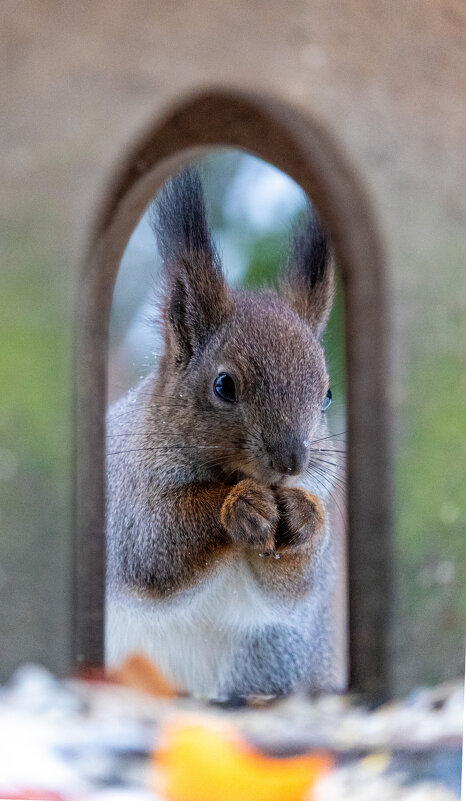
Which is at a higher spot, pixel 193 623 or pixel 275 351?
pixel 275 351

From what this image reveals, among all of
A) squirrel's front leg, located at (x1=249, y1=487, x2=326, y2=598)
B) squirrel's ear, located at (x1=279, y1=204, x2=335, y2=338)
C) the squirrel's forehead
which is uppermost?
squirrel's ear, located at (x1=279, y1=204, x2=335, y2=338)

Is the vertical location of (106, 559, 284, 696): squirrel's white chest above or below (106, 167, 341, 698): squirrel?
below

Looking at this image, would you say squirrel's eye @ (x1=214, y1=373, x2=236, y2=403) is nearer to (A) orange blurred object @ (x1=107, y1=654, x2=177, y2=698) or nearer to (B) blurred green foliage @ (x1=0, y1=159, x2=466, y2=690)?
(B) blurred green foliage @ (x1=0, y1=159, x2=466, y2=690)

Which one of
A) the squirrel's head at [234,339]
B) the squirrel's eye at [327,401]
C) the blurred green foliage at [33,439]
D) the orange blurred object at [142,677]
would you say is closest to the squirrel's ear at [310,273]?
the squirrel's head at [234,339]

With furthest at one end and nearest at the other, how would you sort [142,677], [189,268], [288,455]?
[142,677] < [189,268] < [288,455]

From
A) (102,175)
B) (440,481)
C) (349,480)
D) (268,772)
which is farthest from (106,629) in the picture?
(102,175)

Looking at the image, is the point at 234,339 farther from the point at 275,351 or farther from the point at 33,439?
the point at 33,439

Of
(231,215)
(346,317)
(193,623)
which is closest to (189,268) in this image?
(231,215)

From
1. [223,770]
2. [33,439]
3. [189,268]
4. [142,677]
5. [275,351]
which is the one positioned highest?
[189,268]

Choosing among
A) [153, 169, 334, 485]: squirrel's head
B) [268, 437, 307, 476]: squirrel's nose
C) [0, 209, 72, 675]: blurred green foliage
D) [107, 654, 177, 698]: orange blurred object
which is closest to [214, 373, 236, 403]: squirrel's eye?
[153, 169, 334, 485]: squirrel's head
